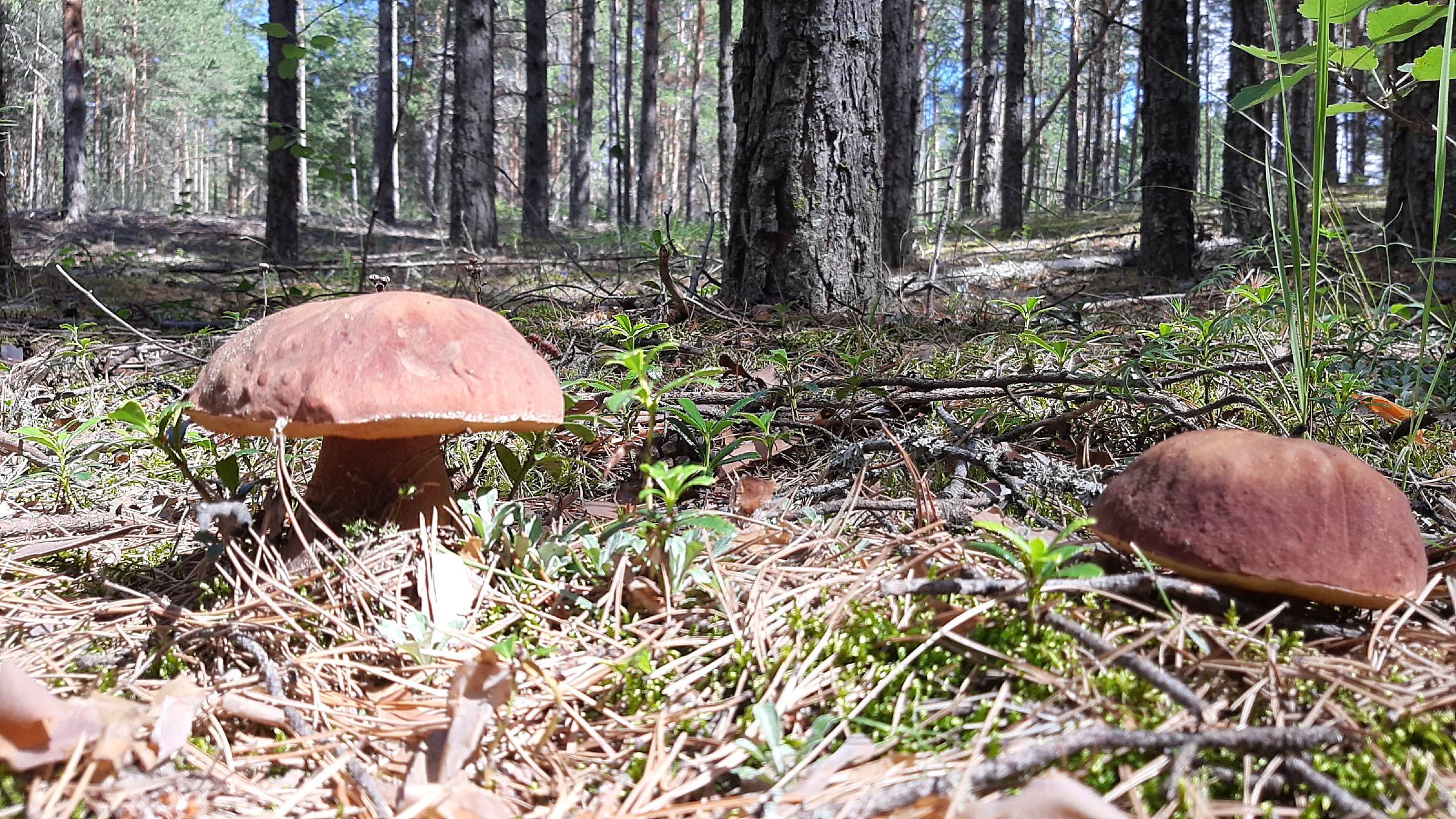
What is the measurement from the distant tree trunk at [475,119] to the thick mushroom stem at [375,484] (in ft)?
26.1

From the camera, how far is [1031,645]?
113 cm

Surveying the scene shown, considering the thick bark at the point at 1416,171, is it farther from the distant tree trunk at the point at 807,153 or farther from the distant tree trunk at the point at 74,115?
the distant tree trunk at the point at 74,115

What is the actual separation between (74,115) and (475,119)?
1462 centimetres

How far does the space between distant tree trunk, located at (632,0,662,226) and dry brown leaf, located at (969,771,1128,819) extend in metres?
16.9

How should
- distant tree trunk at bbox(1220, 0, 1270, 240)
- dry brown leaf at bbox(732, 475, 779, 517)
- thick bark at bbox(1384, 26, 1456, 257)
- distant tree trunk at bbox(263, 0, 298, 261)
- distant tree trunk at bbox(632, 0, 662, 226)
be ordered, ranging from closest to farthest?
dry brown leaf at bbox(732, 475, 779, 517)
thick bark at bbox(1384, 26, 1456, 257)
distant tree trunk at bbox(1220, 0, 1270, 240)
distant tree trunk at bbox(263, 0, 298, 261)
distant tree trunk at bbox(632, 0, 662, 226)

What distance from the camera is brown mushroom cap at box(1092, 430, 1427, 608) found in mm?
1136

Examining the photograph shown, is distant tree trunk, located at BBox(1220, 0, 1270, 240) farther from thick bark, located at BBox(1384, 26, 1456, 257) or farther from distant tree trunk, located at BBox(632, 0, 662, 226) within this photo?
distant tree trunk, located at BBox(632, 0, 662, 226)

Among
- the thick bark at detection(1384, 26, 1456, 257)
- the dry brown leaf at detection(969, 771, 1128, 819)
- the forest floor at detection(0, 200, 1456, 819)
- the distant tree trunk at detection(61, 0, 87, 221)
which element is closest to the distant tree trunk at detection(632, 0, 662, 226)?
the distant tree trunk at detection(61, 0, 87, 221)

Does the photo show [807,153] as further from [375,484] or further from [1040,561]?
[1040,561]

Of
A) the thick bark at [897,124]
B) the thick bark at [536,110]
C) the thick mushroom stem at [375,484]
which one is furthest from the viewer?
the thick bark at [536,110]

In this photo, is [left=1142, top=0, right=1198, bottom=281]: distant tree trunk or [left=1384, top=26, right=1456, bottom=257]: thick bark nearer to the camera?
[left=1384, top=26, right=1456, bottom=257]: thick bark

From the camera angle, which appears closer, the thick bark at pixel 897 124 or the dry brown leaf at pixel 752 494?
the dry brown leaf at pixel 752 494

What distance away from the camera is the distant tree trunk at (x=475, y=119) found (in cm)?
912

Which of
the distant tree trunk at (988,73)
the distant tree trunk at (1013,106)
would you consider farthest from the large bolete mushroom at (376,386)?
the distant tree trunk at (988,73)
